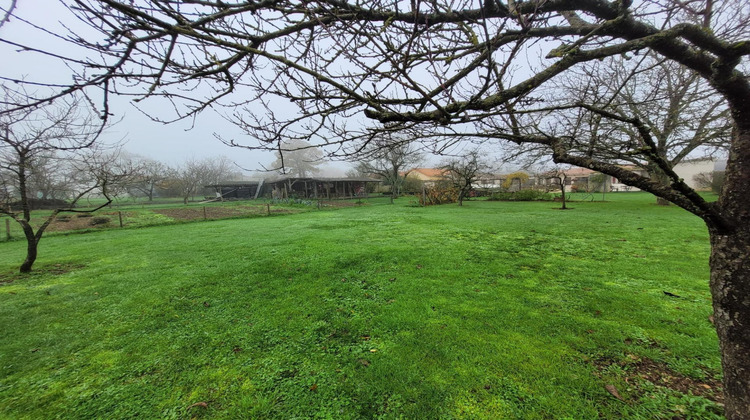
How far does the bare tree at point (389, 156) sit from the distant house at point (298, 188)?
551 cm

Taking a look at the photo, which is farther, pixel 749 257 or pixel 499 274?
pixel 499 274

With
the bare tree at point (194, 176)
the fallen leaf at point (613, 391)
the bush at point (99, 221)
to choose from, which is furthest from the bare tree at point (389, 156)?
the bare tree at point (194, 176)

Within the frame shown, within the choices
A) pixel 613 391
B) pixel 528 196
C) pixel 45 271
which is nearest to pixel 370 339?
pixel 613 391

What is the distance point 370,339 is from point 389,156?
66.4 ft

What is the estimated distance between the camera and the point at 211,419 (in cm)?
183

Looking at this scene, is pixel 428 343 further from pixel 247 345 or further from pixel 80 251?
pixel 80 251

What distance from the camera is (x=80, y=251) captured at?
7.70 meters

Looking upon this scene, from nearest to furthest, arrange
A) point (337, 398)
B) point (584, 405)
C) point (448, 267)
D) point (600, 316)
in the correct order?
1. point (584, 405)
2. point (337, 398)
3. point (600, 316)
4. point (448, 267)

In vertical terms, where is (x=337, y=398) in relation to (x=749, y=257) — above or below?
below

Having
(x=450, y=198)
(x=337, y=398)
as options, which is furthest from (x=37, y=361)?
(x=450, y=198)

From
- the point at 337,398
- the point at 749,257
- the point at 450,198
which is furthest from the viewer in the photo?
the point at 450,198

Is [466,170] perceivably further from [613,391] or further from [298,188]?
[298,188]

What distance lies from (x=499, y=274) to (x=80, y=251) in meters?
11.2

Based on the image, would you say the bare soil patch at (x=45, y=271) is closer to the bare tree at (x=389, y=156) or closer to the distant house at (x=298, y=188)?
the bare tree at (x=389, y=156)
